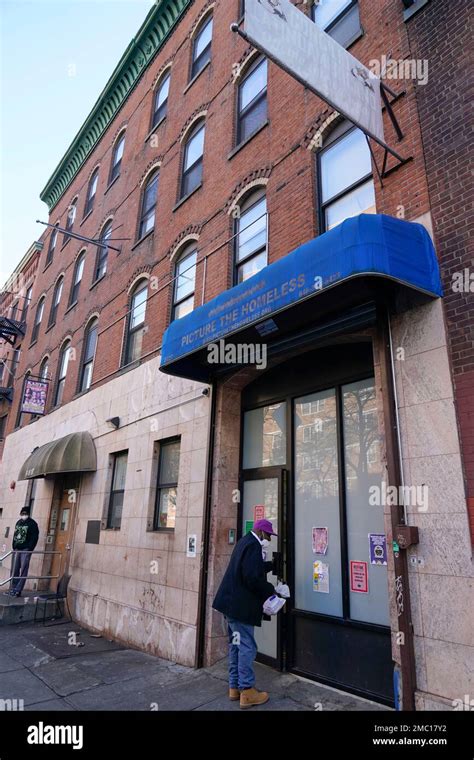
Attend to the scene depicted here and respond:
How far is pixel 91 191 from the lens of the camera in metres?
17.7

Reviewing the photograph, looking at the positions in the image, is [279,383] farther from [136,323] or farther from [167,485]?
[136,323]

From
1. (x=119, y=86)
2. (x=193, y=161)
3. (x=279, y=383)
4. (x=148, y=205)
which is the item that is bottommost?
(x=279, y=383)

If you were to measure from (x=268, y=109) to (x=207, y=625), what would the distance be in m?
8.62

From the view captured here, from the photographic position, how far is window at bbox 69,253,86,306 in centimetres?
1661

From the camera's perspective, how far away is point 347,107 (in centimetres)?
512

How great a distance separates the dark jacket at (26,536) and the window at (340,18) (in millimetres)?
12439

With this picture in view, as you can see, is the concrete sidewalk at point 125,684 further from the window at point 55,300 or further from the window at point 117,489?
the window at point 55,300

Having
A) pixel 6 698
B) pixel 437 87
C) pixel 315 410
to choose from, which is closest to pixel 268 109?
pixel 437 87

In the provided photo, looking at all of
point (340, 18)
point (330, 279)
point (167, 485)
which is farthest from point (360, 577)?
point (340, 18)

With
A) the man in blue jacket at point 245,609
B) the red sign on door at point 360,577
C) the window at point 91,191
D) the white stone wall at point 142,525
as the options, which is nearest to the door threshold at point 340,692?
the man in blue jacket at point 245,609

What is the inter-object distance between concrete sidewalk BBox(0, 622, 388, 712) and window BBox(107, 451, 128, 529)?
2680mm

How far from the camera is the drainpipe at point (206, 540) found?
684 centimetres

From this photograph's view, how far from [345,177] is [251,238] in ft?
6.91

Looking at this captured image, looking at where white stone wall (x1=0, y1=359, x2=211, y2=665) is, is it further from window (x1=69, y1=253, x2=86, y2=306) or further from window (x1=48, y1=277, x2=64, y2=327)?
window (x1=48, y1=277, x2=64, y2=327)
